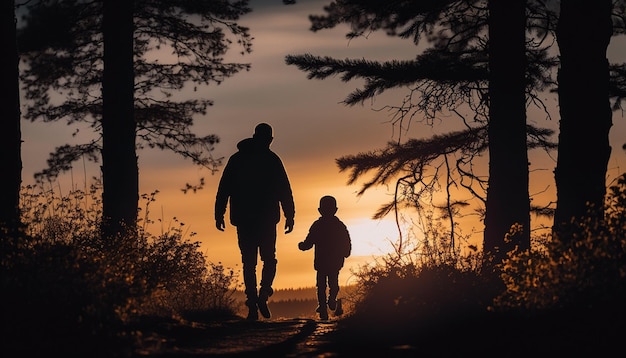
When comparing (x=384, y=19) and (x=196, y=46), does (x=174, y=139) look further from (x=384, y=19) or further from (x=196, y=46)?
(x=384, y=19)

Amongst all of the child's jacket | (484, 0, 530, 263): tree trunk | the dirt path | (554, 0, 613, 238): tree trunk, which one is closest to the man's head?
the child's jacket

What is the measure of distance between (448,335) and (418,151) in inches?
299

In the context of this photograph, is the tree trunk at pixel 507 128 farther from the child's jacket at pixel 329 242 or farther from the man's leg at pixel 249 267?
the man's leg at pixel 249 267

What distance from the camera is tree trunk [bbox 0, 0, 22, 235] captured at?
1255 centimetres

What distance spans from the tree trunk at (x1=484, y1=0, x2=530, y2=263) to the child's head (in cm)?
256

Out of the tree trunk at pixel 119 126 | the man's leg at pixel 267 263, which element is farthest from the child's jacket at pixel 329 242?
the tree trunk at pixel 119 126

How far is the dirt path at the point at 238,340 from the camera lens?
812 centimetres

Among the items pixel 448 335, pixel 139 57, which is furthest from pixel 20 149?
pixel 448 335

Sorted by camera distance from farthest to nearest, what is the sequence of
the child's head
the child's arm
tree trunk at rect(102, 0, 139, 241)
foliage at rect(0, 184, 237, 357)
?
tree trunk at rect(102, 0, 139, 241), the child's arm, the child's head, foliage at rect(0, 184, 237, 357)

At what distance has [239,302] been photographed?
1397 cm

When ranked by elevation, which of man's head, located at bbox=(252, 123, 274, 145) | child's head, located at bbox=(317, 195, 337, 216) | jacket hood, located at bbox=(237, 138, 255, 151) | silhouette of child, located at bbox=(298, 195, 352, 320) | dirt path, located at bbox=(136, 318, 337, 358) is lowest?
dirt path, located at bbox=(136, 318, 337, 358)

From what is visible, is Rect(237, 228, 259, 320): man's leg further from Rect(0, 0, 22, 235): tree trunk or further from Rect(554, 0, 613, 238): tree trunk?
Rect(554, 0, 613, 238): tree trunk

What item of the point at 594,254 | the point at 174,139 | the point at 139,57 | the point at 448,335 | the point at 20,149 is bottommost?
the point at 448,335

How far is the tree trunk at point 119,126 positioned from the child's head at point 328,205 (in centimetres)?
367
